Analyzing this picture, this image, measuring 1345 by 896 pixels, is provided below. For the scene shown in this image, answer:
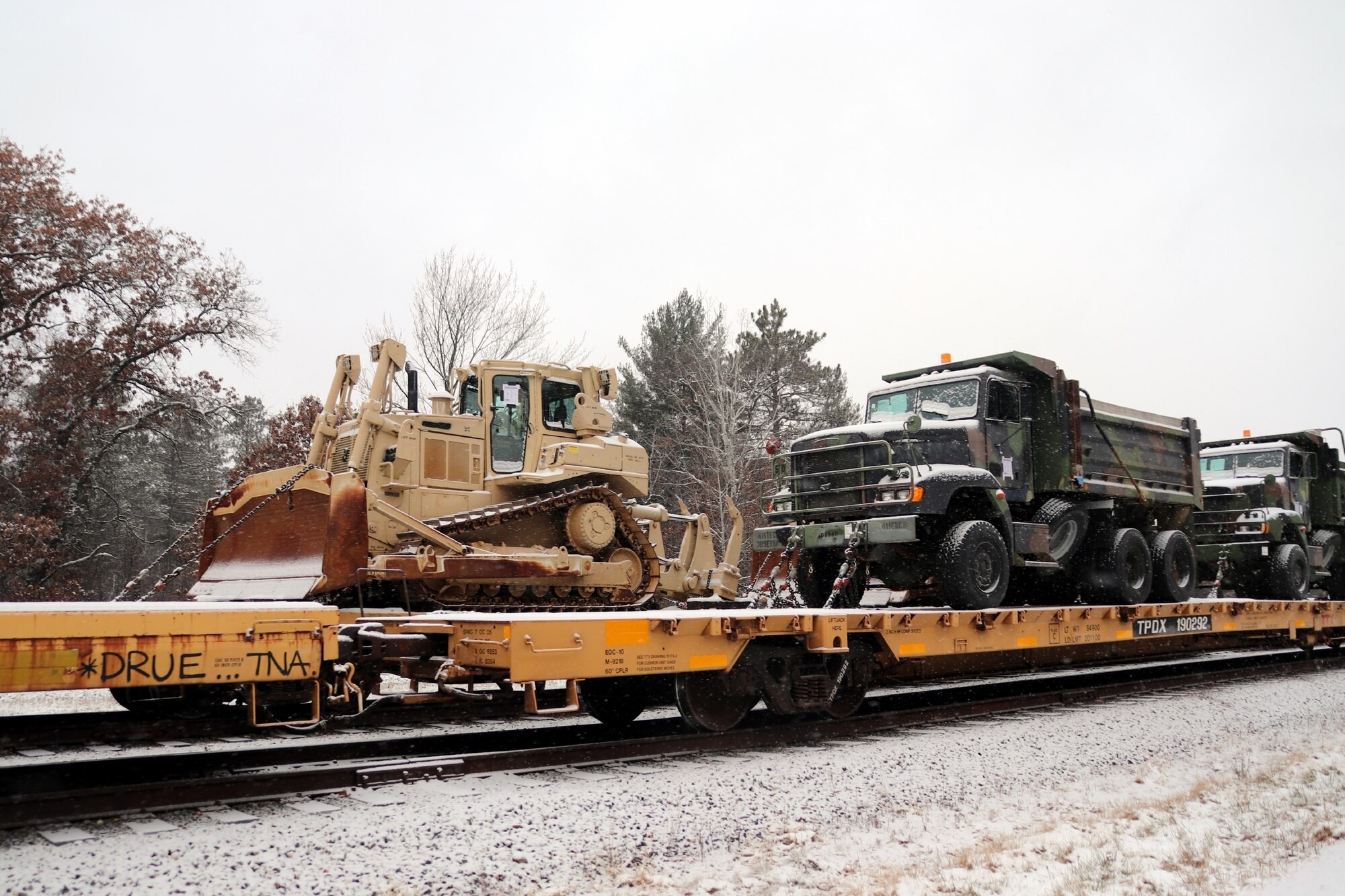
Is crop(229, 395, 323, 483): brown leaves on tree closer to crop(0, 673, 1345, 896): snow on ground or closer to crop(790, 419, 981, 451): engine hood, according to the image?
crop(790, 419, 981, 451): engine hood

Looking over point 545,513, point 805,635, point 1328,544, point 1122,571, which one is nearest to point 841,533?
point 805,635

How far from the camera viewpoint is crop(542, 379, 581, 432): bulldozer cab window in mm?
12547

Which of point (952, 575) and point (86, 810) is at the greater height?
point (952, 575)

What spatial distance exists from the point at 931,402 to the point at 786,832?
6.20 m

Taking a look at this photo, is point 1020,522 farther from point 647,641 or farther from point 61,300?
point 61,300

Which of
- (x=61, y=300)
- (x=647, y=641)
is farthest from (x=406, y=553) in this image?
(x=61, y=300)

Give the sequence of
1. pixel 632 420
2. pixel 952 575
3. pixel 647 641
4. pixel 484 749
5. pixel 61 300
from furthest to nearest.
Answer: pixel 632 420 → pixel 61 300 → pixel 952 575 → pixel 484 749 → pixel 647 641

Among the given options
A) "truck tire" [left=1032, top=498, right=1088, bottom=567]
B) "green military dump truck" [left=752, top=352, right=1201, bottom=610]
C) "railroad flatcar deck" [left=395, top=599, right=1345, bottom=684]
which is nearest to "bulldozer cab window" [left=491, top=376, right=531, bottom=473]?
"green military dump truck" [left=752, top=352, right=1201, bottom=610]

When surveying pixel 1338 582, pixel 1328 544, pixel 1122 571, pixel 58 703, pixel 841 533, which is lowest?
pixel 58 703

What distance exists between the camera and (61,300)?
74.9 feet

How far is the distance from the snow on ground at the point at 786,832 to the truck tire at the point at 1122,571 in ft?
11.2

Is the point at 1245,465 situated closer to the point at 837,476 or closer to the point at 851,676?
the point at 837,476

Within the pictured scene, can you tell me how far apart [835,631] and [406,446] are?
220 inches

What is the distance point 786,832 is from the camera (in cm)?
550
